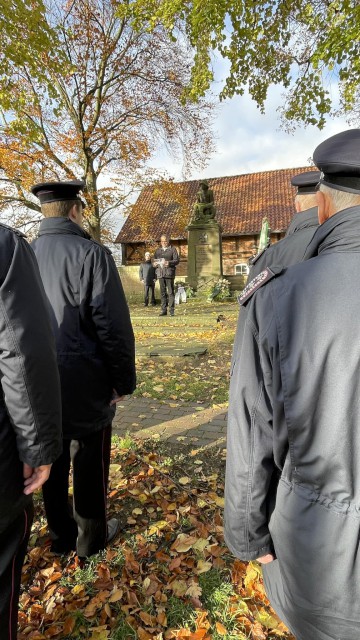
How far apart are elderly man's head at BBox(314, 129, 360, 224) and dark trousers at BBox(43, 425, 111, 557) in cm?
175

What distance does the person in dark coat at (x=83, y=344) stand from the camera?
2.18m

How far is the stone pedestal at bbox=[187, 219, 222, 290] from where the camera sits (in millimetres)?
15188

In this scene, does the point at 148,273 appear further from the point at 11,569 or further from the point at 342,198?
the point at 342,198

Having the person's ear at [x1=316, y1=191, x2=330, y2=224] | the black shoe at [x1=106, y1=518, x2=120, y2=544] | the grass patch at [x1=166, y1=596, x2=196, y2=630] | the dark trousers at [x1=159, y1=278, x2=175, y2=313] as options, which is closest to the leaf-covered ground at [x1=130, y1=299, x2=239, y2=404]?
the dark trousers at [x1=159, y1=278, x2=175, y2=313]

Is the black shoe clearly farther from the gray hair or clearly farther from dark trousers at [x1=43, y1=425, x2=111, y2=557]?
the gray hair

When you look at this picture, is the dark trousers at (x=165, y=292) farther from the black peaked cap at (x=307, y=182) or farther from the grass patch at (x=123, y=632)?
the grass patch at (x=123, y=632)

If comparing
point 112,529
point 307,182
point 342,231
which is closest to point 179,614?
point 112,529

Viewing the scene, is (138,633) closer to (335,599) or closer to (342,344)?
(335,599)

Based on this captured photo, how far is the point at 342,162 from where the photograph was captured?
1.15 metres

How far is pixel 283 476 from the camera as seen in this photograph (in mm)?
1242

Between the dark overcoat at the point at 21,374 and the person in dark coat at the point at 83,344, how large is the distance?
0.69 meters

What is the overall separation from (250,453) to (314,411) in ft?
1.02

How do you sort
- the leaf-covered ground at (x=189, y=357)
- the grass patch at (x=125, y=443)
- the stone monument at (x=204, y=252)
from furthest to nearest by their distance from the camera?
1. the stone monument at (x=204, y=252)
2. the leaf-covered ground at (x=189, y=357)
3. the grass patch at (x=125, y=443)

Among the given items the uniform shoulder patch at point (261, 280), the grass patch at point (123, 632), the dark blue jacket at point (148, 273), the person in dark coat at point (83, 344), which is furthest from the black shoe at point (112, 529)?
the dark blue jacket at point (148, 273)
